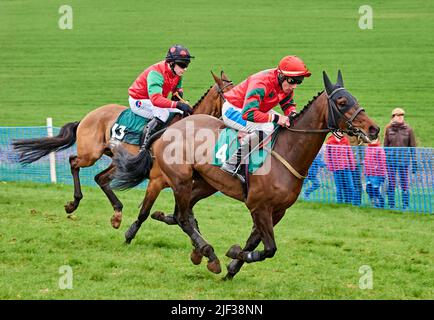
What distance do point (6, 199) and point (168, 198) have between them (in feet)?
9.03

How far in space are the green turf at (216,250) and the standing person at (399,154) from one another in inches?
14.2

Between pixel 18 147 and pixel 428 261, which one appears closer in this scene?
pixel 428 261

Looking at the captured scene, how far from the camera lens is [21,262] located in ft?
29.2

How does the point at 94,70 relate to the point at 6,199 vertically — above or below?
above

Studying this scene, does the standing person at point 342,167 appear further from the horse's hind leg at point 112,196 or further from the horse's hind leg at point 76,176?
the horse's hind leg at point 76,176

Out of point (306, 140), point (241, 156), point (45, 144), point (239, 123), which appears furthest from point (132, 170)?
point (45, 144)

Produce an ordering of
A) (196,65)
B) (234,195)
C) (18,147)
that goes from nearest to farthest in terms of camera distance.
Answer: (234,195) → (18,147) → (196,65)

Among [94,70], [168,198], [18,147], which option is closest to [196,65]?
[94,70]

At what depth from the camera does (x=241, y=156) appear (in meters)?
8.02

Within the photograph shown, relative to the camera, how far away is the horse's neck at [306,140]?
7.84 m

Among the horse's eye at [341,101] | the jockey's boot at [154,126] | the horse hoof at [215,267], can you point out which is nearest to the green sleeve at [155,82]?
the jockey's boot at [154,126]

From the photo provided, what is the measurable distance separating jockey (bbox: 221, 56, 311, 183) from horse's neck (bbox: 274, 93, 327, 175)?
0.16m
